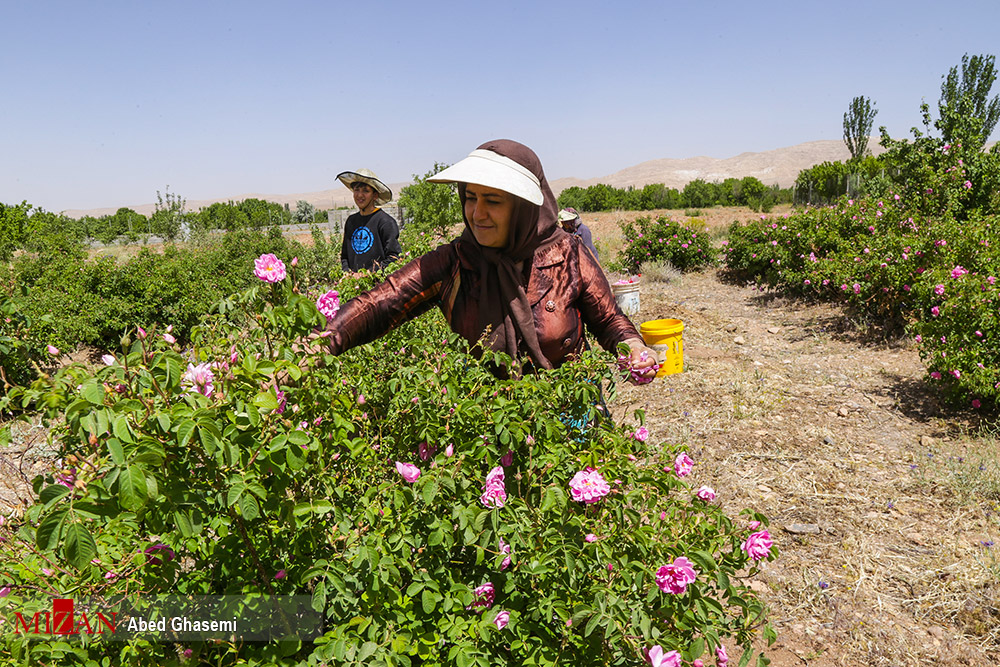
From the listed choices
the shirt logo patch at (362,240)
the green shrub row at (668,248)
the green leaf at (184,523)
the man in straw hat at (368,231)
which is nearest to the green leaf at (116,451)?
the green leaf at (184,523)

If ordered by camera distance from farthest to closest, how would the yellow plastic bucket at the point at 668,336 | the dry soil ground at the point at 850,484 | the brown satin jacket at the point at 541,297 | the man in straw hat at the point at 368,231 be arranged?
the yellow plastic bucket at the point at 668,336 < the man in straw hat at the point at 368,231 < the dry soil ground at the point at 850,484 < the brown satin jacket at the point at 541,297

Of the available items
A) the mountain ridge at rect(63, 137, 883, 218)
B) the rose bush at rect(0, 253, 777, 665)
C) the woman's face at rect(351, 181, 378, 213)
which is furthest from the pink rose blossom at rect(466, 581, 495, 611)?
the mountain ridge at rect(63, 137, 883, 218)

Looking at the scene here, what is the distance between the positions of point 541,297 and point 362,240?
9.26ft

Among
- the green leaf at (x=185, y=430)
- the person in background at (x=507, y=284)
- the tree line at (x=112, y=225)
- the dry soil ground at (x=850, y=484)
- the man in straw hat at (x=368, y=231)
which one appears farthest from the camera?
the tree line at (x=112, y=225)

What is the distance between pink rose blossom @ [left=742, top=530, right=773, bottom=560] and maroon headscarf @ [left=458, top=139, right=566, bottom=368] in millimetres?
672

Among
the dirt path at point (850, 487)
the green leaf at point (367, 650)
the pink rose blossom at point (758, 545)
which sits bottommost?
the dirt path at point (850, 487)

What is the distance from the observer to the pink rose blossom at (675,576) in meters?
1.16

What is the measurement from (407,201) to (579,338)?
1484 centimetres

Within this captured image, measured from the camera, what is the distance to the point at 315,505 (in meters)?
1.03

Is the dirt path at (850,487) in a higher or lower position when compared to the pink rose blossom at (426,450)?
lower

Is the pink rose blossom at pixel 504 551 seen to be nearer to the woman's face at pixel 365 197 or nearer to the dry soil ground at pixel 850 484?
the dry soil ground at pixel 850 484

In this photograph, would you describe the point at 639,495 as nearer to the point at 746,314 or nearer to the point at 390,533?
the point at 390,533

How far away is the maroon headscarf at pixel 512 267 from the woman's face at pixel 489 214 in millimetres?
18

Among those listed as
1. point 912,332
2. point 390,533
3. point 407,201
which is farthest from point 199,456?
point 407,201
